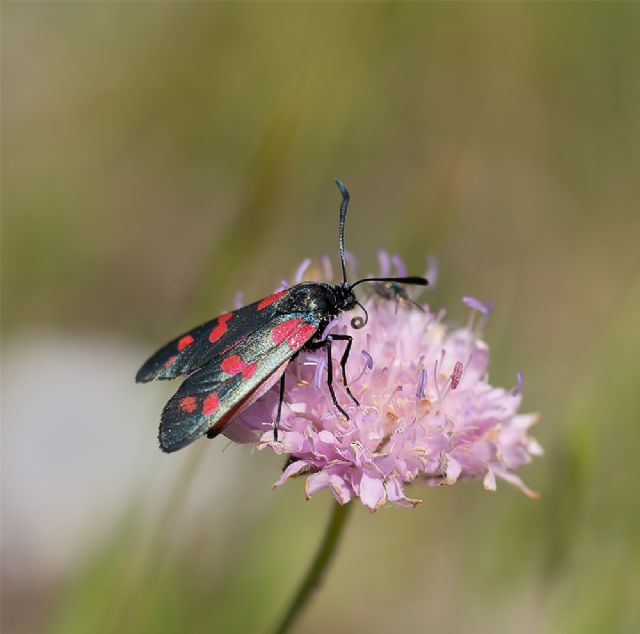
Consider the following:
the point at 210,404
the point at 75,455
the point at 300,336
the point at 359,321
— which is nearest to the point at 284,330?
the point at 300,336

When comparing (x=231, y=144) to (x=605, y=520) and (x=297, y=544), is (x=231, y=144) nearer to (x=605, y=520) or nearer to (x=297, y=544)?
(x=297, y=544)

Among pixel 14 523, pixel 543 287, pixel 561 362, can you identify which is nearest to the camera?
pixel 14 523

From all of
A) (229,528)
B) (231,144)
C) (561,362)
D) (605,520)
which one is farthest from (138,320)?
(605,520)

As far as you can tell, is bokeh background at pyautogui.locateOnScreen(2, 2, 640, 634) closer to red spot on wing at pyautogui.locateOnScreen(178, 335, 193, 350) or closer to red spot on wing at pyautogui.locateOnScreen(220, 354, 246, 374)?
red spot on wing at pyautogui.locateOnScreen(178, 335, 193, 350)

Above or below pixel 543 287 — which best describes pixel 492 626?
below

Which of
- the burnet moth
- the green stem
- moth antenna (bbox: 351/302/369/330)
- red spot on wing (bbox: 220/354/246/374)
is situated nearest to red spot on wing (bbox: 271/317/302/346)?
the burnet moth

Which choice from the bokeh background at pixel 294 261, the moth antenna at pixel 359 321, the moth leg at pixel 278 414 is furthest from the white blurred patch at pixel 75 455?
the moth leg at pixel 278 414

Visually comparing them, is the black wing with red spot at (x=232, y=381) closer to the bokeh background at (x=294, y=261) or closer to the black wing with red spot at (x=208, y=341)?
the black wing with red spot at (x=208, y=341)
